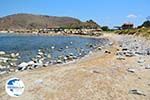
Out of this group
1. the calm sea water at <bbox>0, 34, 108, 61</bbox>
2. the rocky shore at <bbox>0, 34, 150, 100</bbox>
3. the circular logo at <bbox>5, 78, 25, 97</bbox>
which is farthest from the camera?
the calm sea water at <bbox>0, 34, 108, 61</bbox>

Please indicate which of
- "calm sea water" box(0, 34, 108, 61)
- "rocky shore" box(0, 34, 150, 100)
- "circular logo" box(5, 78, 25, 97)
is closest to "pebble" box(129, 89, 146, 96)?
"rocky shore" box(0, 34, 150, 100)

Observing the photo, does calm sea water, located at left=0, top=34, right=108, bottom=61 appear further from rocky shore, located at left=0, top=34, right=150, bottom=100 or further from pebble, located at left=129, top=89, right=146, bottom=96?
pebble, located at left=129, top=89, right=146, bottom=96

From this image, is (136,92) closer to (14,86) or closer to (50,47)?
(14,86)

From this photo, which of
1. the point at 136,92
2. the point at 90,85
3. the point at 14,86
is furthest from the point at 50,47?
the point at 14,86

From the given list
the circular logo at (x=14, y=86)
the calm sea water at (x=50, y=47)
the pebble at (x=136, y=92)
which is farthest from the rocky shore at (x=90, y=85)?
the calm sea water at (x=50, y=47)

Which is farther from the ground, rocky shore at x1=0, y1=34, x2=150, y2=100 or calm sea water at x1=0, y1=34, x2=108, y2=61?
rocky shore at x1=0, y1=34, x2=150, y2=100

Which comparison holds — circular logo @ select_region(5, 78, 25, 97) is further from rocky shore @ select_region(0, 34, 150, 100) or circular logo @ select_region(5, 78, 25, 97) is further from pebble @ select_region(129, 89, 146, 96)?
pebble @ select_region(129, 89, 146, 96)

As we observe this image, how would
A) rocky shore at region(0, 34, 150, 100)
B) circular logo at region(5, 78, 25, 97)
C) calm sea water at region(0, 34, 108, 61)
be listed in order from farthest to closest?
calm sea water at region(0, 34, 108, 61) < rocky shore at region(0, 34, 150, 100) < circular logo at region(5, 78, 25, 97)

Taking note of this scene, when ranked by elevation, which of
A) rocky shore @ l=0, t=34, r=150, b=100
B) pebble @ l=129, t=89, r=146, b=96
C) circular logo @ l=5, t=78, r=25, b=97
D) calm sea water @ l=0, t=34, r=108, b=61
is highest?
circular logo @ l=5, t=78, r=25, b=97

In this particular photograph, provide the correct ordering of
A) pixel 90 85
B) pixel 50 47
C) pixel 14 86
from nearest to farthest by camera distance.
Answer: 1. pixel 14 86
2. pixel 90 85
3. pixel 50 47

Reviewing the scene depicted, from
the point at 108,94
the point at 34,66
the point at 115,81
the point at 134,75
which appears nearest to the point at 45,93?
the point at 108,94

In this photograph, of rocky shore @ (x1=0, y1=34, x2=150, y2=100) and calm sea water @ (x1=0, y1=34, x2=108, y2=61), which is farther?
calm sea water @ (x1=0, y1=34, x2=108, y2=61)

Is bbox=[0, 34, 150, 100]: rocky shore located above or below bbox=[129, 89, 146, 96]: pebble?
below

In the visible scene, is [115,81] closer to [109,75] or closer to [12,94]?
[109,75]
